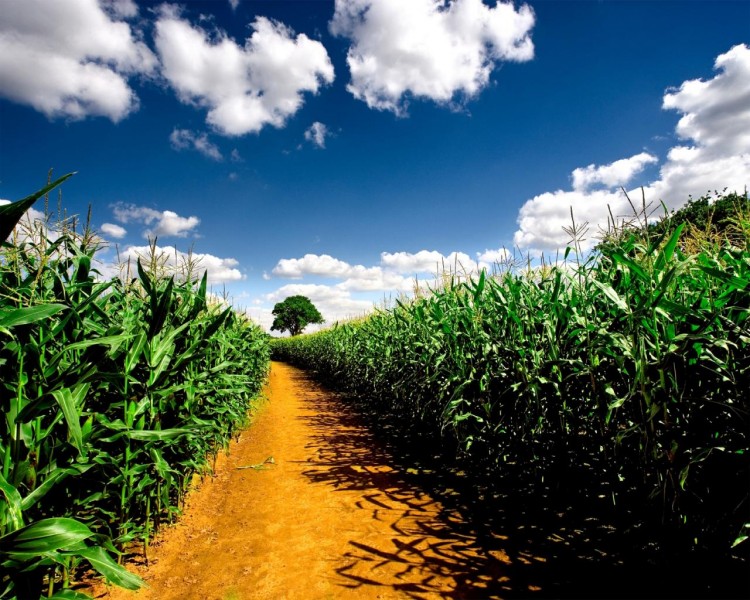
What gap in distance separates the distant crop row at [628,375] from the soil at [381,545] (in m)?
0.48

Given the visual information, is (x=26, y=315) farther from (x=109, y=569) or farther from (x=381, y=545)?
(x=381, y=545)

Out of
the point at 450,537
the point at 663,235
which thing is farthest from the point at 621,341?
the point at 450,537

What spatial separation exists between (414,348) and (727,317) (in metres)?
4.71

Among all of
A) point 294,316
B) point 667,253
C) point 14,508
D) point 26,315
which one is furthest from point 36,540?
point 294,316

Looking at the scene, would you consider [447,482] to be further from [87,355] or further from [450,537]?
[87,355]

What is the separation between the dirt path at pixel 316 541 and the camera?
286 centimetres

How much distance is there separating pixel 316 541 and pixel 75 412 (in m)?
2.55

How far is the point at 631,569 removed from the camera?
2654mm

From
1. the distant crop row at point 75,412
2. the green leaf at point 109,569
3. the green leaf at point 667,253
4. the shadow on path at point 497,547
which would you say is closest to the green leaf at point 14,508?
the distant crop row at point 75,412

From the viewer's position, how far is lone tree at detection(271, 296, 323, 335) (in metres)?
69.7

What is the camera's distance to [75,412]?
2.01 metres

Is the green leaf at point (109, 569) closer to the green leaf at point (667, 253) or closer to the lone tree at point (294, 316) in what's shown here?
the green leaf at point (667, 253)

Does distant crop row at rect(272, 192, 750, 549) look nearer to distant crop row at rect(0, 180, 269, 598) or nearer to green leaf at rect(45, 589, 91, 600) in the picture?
distant crop row at rect(0, 180, 269, 598)

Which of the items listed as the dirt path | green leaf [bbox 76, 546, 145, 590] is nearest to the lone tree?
the dirt path
